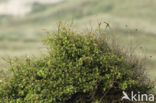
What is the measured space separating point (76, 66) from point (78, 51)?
0.39 m

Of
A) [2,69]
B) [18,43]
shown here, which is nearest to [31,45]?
[18,43]

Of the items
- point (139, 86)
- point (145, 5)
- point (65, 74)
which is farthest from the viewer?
point (145, 5)

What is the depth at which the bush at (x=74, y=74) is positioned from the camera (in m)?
6.80

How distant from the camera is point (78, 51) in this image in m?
7.00

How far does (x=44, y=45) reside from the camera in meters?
7.75

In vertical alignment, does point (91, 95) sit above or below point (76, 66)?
below

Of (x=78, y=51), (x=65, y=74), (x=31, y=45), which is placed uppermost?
(x=78, y=51)

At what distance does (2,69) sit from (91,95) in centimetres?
263

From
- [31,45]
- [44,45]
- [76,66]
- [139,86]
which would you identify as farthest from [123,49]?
[31,45]

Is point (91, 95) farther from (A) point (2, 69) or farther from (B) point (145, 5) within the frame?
(B) point (145, 5)

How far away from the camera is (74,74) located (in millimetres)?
6867

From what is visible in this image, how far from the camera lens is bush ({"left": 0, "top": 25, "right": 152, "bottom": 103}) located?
6.80m

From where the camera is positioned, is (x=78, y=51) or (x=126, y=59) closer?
(x=78, y=51)

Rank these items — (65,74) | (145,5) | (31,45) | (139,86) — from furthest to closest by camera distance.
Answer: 1. (145,5)
2. (31,45)
3. (139,86)
4. (65,74)
